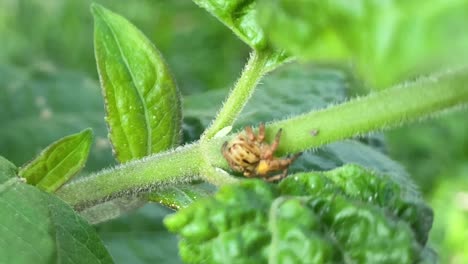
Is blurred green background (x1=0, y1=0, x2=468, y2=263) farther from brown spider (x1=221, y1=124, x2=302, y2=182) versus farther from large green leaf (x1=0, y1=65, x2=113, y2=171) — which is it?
brown spider (x1=221, y1=124, x2=302, y2=182)

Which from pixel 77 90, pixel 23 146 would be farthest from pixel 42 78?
pixel 23 146

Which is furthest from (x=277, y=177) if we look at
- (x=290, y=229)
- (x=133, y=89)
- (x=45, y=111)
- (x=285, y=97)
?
(x=45, y=111)

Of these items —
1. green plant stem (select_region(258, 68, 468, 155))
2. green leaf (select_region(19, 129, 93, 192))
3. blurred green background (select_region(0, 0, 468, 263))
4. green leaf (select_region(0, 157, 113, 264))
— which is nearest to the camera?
green plant stem (select_region(258, 68, 468, 155))

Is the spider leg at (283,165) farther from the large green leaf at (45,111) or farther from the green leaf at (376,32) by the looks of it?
the large green leaf at (45,111)

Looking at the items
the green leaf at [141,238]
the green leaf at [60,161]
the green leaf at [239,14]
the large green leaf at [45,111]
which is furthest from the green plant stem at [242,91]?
the large green leaf at [45,111]

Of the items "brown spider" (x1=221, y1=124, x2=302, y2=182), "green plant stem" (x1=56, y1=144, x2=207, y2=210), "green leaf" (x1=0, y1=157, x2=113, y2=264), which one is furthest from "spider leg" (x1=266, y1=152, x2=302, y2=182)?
"green leaf" (x1=0, y1=157, x2=113, y2=264)

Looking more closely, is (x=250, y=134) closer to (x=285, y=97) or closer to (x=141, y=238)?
(x=285, y=97)
